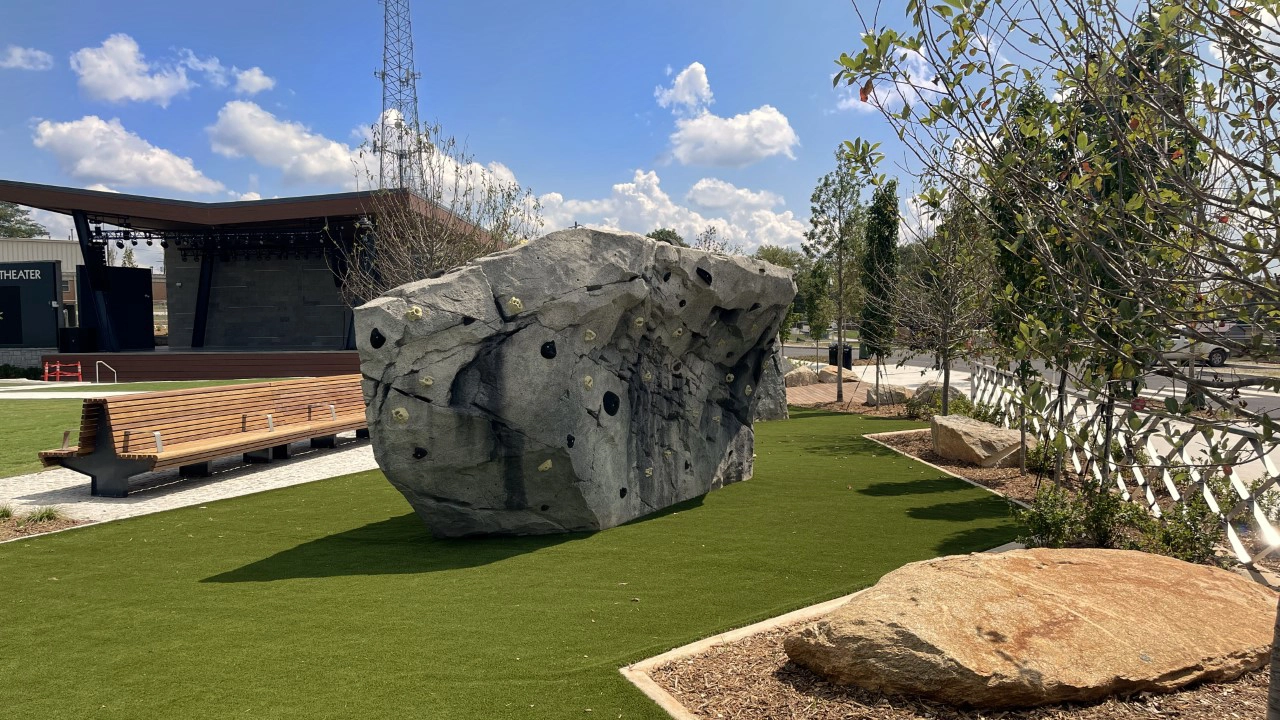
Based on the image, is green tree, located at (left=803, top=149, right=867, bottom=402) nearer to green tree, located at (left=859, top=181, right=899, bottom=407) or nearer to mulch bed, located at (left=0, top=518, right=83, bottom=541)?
green tree, located at (left=859, top=181, right=899, bottom=407)

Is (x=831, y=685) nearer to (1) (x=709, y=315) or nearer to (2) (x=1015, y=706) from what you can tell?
(2) (x=1015, y=706)

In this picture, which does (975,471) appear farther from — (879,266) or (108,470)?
(108,470)

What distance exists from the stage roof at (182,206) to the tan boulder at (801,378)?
1670 centimetres

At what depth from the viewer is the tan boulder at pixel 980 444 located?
35.6 ft

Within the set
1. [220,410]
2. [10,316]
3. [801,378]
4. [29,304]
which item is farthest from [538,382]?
[10,316]

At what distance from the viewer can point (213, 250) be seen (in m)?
33.8

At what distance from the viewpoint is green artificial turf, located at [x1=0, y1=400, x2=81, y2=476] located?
38.7 feet

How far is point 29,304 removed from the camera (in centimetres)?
3269

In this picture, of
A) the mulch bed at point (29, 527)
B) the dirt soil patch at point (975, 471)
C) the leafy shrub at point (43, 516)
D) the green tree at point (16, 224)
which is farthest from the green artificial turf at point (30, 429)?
the green tree at point (16, 224)

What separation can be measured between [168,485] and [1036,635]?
416 inches

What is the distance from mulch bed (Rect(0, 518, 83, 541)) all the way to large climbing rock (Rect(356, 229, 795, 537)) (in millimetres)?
4108

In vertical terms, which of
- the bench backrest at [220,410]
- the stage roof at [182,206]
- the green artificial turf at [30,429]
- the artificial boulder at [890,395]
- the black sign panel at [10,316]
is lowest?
the green artificial turf at [30,429]

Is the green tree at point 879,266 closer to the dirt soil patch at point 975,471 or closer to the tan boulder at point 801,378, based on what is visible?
the tan boulder at point 801,378

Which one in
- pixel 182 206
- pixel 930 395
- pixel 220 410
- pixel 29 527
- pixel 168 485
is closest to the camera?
pixel 29 527
